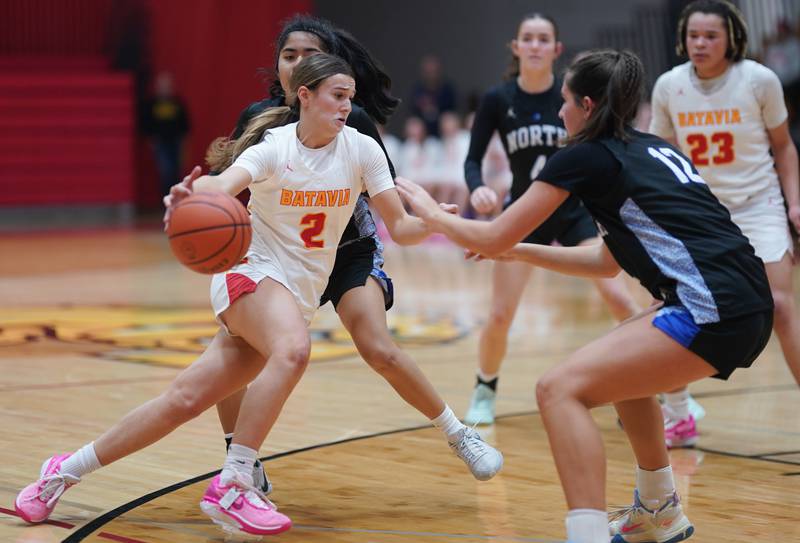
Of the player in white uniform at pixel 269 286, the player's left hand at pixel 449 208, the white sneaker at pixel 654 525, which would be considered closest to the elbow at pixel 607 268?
the player's left hand at pixel 449 208

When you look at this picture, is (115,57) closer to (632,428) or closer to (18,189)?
(18,189)

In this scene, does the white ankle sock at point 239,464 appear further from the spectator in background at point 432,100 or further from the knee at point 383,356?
the spectator in background at point 432,100

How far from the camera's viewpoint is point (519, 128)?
6297 mm

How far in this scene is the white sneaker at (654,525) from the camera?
400 centimetres

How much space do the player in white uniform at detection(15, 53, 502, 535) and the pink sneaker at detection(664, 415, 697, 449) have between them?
6.39 ft

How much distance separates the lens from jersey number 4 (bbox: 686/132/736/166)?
18.3 feet

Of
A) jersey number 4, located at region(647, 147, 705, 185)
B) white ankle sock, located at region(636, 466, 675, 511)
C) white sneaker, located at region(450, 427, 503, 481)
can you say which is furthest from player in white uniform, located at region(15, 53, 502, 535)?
white ankle sock, located at region(636, 466, 675, 511)

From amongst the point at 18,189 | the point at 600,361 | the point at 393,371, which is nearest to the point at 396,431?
the point at 393,371

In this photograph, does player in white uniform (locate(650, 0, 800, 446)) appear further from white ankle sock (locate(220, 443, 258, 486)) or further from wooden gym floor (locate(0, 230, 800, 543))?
white ankle sock (locate(220, 443, 258, 486))

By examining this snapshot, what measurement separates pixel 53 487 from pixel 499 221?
183cm

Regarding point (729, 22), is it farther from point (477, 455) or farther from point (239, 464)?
point (239, 464)

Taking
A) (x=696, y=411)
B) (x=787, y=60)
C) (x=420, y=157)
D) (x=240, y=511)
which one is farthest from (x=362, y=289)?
(x=420, y=157)

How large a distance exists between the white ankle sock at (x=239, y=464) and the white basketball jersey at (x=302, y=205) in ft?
2.02

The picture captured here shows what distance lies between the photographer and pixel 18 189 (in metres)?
19.0
